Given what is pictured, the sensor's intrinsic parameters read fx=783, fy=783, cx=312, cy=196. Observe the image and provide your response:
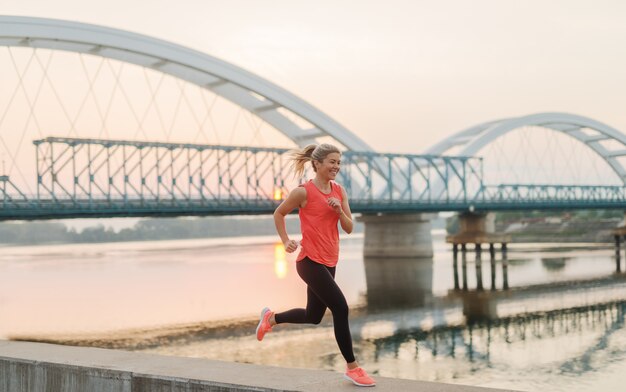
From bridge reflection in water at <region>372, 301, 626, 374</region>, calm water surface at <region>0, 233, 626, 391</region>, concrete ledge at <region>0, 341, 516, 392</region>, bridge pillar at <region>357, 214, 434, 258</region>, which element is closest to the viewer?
concrete ledge at <region>0, 341, 516, 392</region>

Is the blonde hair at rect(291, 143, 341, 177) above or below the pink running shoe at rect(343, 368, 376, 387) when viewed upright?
above

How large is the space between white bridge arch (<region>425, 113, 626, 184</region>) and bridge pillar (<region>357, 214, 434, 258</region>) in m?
13.3

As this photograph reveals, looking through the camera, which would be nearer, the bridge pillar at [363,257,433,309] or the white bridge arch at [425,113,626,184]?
the bridge pillar at [363,257,433,309]

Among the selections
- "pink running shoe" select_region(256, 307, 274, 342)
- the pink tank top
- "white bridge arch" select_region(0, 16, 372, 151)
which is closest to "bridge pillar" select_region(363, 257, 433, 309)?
"white bridge arch" select_region(0, 16, 372, 151)

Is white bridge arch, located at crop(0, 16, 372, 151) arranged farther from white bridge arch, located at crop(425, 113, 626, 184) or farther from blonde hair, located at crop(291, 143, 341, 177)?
blonde hair, located at crop(291, 143, 341, 177)

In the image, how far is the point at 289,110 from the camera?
61.1 m

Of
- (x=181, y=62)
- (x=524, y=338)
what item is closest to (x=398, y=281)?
(x=181, y=62)

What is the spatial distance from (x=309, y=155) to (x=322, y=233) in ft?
2.43

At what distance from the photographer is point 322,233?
6.66m

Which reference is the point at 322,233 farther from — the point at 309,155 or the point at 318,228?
the point at 309,155

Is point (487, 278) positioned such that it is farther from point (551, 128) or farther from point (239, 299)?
point (551, 128)

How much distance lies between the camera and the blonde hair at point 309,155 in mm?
6785

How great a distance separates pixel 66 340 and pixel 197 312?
30.4ft

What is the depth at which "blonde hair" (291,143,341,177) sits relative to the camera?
6785 millimetres
